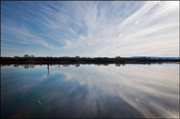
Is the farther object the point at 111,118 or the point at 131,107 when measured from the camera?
the point at 131,107

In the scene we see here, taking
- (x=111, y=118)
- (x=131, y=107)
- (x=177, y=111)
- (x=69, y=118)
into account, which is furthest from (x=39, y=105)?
(x=177, y=111)

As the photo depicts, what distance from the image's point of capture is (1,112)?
618cm

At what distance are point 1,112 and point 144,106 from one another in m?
11.9

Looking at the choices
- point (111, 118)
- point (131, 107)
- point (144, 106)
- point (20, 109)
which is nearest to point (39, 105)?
point (20, 109)

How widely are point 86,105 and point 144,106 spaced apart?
5235 millimetres

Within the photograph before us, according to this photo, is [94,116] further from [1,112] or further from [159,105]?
[1,112]

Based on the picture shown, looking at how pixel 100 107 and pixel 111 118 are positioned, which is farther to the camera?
pixel 100 107

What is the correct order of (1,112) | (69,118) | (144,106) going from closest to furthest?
1. (69,118)
2. (1,112)
3. (144,106)

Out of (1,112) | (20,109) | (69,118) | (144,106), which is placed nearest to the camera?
(69,118)

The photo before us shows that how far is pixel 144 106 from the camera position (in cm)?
713

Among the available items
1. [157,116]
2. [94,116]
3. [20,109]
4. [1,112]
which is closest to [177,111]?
[157,116]

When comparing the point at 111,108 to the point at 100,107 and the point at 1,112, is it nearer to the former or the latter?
the point at 100,107

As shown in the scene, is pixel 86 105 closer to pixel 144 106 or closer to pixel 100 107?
pixel 100 107

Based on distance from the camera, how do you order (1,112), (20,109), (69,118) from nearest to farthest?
(69,118), (1,112), (20,109)
